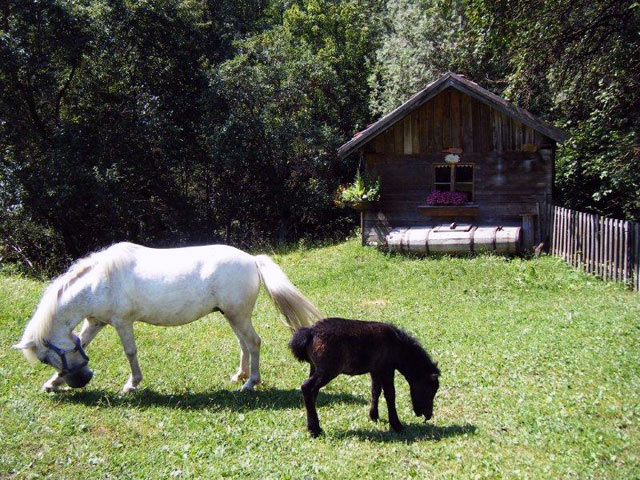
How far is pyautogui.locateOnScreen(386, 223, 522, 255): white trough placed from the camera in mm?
16156

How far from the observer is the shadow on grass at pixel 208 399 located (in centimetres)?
733

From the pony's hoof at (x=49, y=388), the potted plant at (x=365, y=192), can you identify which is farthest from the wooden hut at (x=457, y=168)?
the pony's hoof at (x=49, y=388)

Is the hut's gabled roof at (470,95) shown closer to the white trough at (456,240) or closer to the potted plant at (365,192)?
the potted plant at (365,192)

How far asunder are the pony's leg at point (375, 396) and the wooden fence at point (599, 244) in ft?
26.3

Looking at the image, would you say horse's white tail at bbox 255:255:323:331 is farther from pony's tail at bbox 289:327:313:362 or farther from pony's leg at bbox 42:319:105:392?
pony's leg at bbox 42:319:105:392

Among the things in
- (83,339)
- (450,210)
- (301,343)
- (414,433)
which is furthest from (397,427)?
(450,210)

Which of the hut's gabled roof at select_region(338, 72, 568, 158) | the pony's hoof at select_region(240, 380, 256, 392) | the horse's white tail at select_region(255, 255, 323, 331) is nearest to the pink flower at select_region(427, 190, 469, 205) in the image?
the hut's gabled roof at select_region(338, 72, 568, 158)

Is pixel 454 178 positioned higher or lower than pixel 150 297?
higher

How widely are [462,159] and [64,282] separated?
42.4 feet

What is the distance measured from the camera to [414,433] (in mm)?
6340

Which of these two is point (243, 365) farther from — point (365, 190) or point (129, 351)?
point (365, 190)

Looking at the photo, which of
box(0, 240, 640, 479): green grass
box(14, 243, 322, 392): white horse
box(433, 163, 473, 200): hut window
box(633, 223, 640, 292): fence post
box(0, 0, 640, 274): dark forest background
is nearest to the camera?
box(0, 240, 640, 479): green grass

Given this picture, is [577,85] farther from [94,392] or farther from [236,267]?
[94,392]

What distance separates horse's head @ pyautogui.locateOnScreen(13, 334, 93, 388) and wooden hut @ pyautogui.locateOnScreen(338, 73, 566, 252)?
10.8 m
